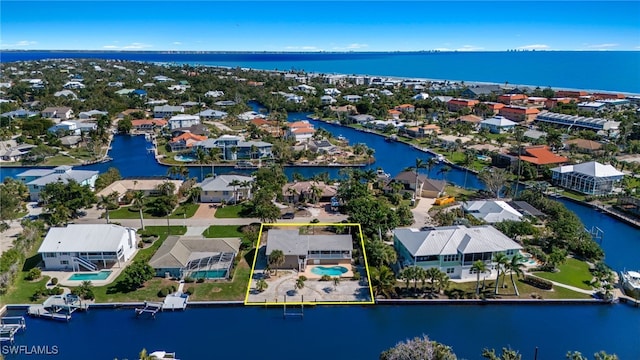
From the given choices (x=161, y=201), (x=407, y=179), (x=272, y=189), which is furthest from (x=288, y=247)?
(x=407, y=179)

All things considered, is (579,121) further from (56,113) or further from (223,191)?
(56,113)

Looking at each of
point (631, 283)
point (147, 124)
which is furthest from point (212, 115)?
point (631, 283)

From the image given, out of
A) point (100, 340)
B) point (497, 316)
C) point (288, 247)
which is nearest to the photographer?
point (100, 340)

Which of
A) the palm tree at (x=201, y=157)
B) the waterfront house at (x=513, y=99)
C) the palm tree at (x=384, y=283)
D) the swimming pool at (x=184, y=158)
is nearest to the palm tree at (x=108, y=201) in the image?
the palm tree at (x=201, y=157)

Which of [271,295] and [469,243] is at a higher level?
[469,243]

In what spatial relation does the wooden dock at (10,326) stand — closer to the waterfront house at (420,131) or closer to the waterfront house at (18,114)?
the waterfront house at (420,131)

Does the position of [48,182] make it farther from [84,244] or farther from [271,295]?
[271,295]
